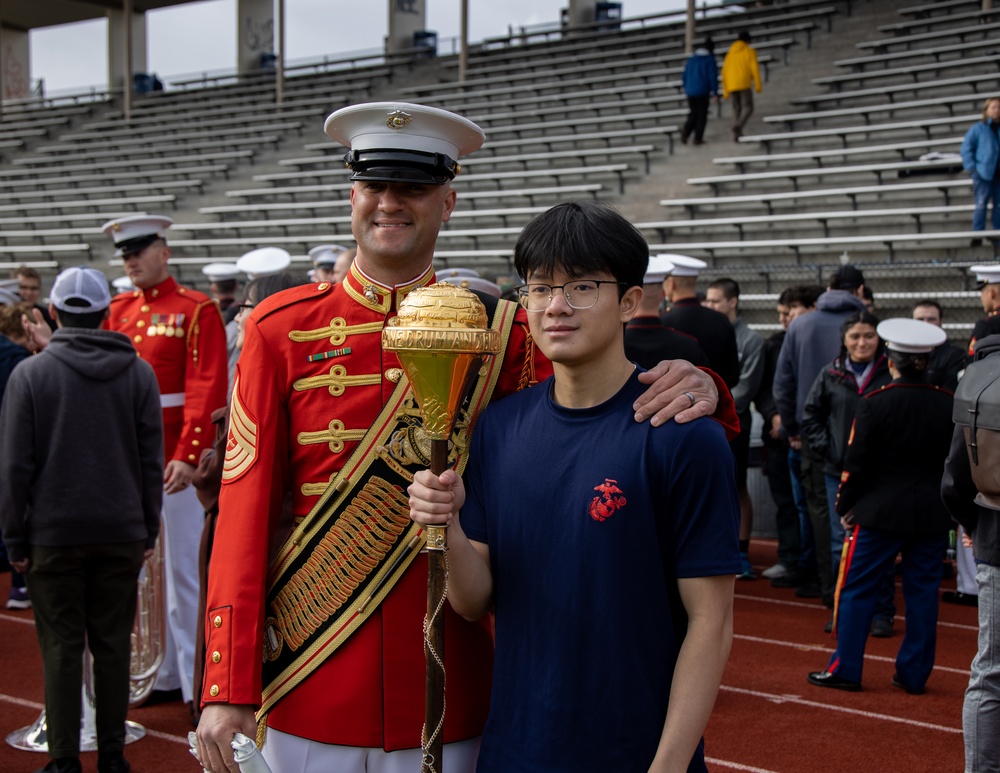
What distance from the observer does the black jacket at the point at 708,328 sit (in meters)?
6.51

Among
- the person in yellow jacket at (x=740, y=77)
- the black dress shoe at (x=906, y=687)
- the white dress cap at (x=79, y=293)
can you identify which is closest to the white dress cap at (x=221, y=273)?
the white dress cap at (x=79, y=293)

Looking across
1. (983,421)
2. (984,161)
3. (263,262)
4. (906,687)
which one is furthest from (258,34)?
(983,421)

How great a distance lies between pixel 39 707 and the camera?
5.14 metres

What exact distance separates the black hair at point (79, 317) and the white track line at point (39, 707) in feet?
5.61

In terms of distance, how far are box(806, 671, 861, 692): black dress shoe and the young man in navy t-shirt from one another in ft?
12.4

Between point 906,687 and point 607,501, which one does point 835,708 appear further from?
point 607,501

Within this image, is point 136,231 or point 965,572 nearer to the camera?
point 136,231

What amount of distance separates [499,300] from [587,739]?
0.91 meters

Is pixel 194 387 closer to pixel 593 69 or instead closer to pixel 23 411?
pixel 23 411

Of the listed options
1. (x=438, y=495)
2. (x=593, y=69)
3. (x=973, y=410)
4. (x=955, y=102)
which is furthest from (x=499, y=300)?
(x=593, y=69)

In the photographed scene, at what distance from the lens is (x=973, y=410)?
11.7 feet

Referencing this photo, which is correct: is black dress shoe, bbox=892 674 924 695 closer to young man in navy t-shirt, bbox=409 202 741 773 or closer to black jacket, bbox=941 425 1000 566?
black jacket, bbox=941 425 1000 566

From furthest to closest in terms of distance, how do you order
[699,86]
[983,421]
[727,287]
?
[699,86]
[727,287]
[983,421]

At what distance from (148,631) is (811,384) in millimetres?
4206
